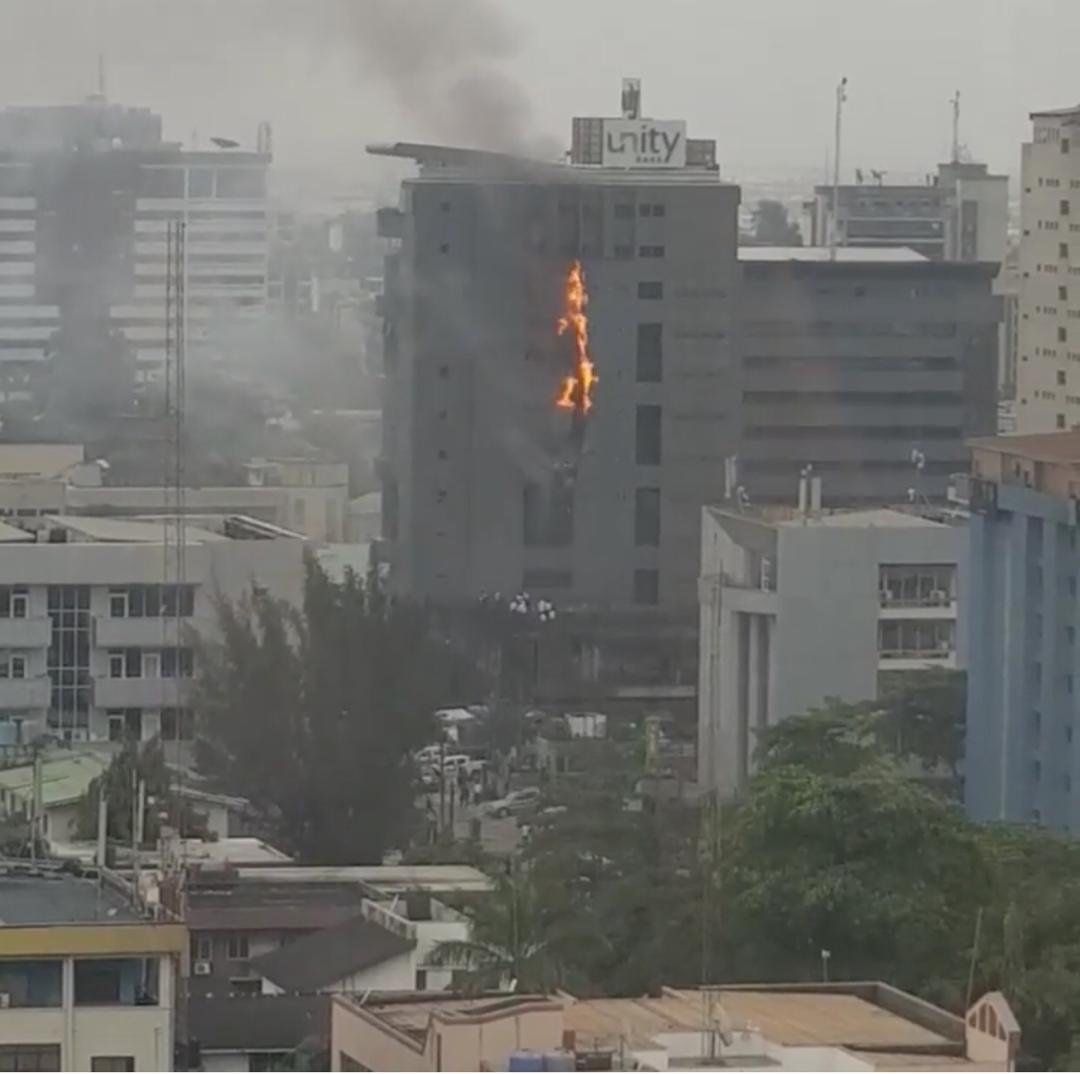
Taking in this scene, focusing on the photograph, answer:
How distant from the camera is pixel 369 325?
6.79 metres

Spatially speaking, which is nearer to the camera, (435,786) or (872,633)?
(435,786)

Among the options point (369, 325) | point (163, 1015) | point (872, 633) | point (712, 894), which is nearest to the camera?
point (163, 1015)

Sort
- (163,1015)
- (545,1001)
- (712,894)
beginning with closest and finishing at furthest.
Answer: (545,1001), (163,1015), (712,894)

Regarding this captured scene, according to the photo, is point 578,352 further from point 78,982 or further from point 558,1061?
point 558,1061

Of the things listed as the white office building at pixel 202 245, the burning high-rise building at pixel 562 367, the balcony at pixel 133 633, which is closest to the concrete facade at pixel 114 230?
the white office building at pixel 202 245

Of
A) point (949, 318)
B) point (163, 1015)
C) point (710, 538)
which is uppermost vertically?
point (949, 318)

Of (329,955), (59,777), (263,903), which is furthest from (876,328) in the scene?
(329,955)

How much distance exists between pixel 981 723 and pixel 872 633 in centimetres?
34

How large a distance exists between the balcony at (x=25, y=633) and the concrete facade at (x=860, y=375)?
138 cm

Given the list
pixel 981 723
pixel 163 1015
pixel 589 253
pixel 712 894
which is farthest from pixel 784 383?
pixel 163 1015

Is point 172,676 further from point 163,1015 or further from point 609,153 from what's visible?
point 163,1015

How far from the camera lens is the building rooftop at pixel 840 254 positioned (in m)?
7.37

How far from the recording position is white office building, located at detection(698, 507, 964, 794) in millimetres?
6117

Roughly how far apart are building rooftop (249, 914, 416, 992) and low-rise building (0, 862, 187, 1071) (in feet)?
1.76
